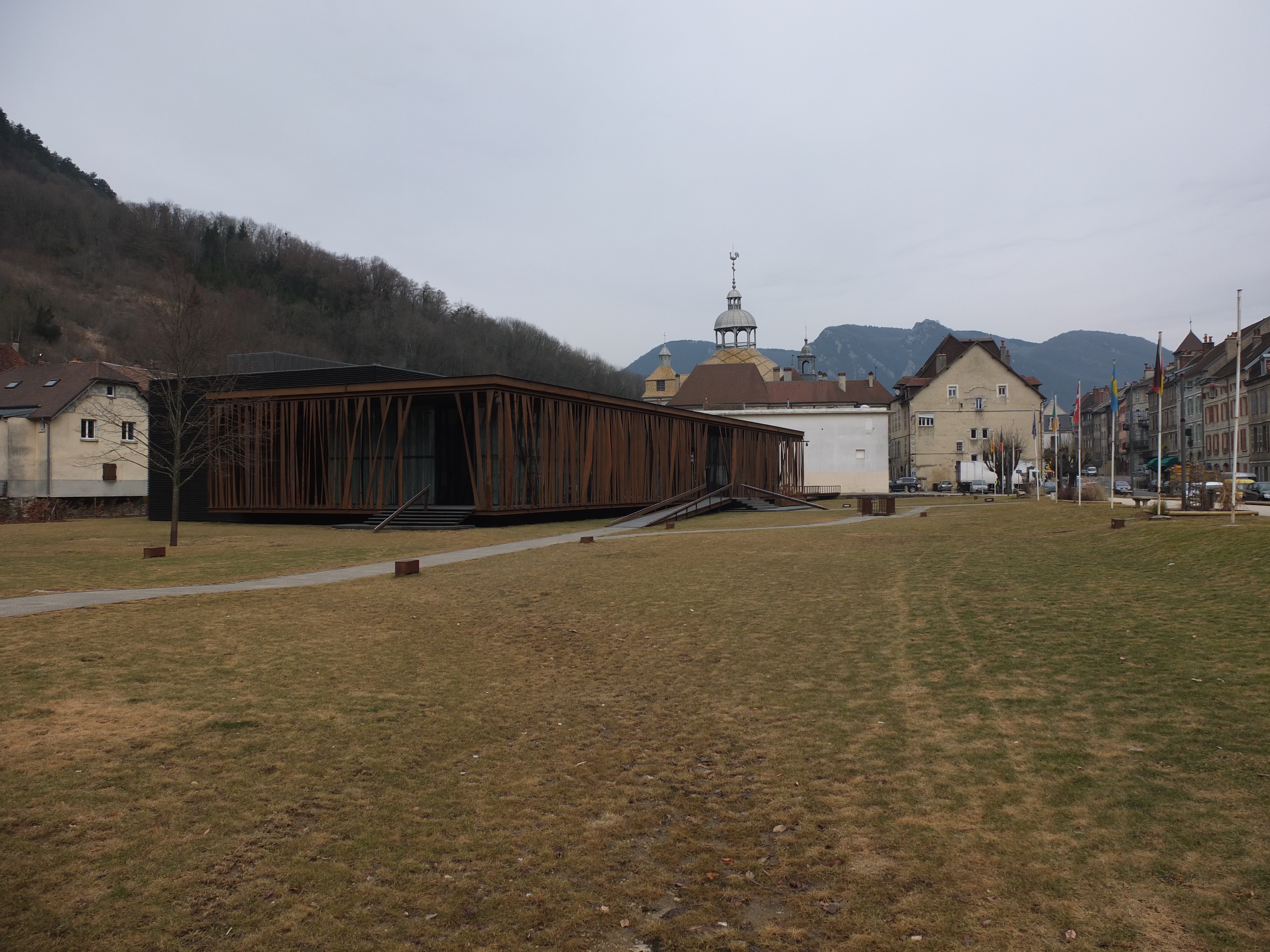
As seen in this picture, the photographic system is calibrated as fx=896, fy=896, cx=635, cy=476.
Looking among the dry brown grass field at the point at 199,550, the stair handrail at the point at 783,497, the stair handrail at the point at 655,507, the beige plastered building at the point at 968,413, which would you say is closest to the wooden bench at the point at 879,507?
the stair handrail at the point at 783,497

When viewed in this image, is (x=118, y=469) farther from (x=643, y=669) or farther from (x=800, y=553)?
(x=643, y=669)

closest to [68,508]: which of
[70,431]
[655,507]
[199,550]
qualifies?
[70,431]

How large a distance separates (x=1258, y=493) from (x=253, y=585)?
148 feet

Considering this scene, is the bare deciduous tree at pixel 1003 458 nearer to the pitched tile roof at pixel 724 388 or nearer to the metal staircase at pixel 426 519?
the pitched tile roof at pixel 724 388

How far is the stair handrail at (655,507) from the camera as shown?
30422 millimetres

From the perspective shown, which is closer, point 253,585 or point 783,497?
point 253,585

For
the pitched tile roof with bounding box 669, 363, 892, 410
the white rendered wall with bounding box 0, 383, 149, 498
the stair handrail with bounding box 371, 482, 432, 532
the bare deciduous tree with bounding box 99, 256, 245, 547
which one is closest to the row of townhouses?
the pitched tile roof with bounding box 669, 363, 892, 410

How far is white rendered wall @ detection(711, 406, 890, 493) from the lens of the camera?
225 ft

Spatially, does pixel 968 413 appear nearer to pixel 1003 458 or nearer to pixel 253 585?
pixel 1003 458

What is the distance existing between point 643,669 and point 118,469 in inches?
2087

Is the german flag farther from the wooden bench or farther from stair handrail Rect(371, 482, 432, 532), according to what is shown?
stair handrail Rect(371, 482, 432, 532)

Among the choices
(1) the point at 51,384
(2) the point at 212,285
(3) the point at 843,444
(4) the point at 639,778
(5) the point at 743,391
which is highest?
(2) the point at 212,285

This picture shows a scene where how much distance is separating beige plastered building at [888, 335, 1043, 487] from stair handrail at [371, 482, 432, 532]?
54.8m

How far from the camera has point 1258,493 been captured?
139ft
